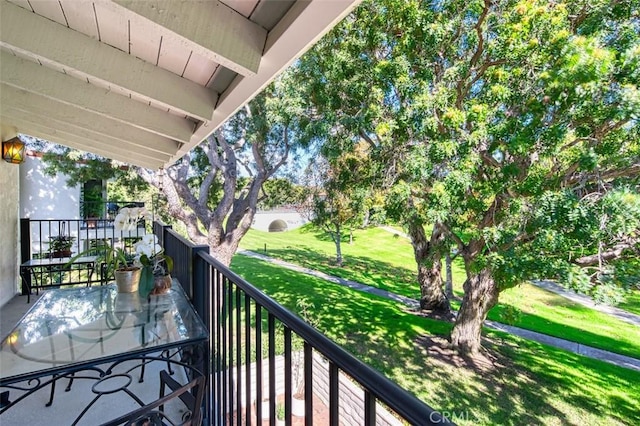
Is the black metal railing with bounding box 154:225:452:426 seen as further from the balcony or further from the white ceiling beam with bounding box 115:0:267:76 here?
the white ceiling beam with bounding box 115:0:267:76

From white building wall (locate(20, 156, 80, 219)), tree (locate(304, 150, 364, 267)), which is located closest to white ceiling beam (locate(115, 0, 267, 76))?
tree (locate(304, 150, 364, 267))

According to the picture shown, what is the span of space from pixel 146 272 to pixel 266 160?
21.3 ft

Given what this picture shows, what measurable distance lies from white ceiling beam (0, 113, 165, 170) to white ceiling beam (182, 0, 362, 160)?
259 cm

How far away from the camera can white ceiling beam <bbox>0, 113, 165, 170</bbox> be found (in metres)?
3.07

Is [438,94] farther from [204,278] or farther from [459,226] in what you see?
[204,278]

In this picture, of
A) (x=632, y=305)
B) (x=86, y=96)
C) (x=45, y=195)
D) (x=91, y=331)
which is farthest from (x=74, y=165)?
(x=632, y=305)

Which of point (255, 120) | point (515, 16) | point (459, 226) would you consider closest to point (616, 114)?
A: point (515, 16)

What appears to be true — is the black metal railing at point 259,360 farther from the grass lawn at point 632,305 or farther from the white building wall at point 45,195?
the grass lawn at point 632,305

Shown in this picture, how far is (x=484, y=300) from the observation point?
6.19m

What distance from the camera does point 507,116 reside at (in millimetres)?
4570

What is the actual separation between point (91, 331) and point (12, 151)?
3.22 meters

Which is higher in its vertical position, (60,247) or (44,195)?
(44,195)

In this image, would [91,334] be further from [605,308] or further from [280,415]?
[605,308]

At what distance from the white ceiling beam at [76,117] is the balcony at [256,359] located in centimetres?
94
